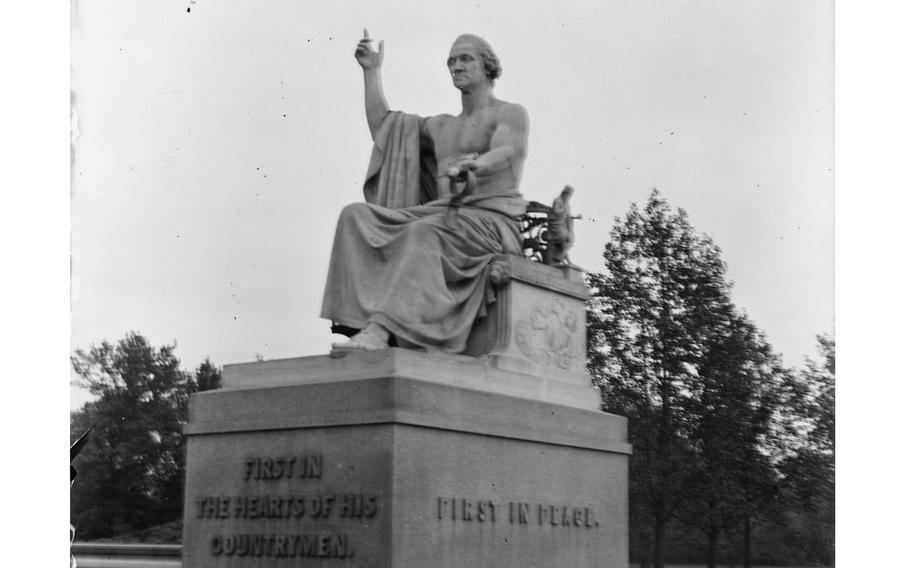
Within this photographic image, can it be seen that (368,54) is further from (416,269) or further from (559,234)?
(416,269)

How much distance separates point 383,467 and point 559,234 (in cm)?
319

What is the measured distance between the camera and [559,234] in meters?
11.3

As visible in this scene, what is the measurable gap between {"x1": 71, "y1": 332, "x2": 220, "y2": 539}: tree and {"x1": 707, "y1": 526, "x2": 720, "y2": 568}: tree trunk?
25.2 ft

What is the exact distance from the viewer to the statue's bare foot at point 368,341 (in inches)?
371

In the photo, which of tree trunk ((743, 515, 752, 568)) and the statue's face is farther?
tree trunk ((743, 515, 752, 568))

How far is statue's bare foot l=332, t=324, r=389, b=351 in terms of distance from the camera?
9422mm

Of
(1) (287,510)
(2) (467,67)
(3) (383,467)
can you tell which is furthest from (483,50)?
(1) (287,510)

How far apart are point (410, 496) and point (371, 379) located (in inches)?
32.2

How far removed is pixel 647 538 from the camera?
2056 cm

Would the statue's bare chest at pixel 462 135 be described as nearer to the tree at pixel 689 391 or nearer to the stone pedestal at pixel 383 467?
the stone pedestal at pixel 383 467

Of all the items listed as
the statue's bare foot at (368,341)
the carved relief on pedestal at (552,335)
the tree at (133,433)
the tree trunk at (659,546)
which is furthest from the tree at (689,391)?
the statue's bare foot at (368,341)

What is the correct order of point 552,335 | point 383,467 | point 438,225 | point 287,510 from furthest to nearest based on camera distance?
point 552,335, point 438,225, point 287,510, point 383,467

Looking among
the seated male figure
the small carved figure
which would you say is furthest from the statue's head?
the small carved figure

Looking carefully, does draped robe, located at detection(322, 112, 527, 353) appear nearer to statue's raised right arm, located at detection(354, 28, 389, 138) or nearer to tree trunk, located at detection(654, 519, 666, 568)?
statue's raised right arm, located at detection(354, 28, 389, 138)
